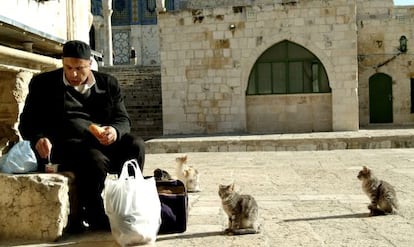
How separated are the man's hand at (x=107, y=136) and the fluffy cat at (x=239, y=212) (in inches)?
40.6

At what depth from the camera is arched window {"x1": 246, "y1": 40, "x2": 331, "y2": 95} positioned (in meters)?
16.5

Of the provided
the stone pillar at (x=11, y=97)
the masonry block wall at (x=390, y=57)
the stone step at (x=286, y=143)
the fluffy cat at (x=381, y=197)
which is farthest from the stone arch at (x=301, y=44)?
the fluffy cat at (x=381, y=197)

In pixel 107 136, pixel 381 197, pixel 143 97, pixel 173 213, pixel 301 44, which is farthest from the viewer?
pixel 143 97

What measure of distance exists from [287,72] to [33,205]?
13.5 m

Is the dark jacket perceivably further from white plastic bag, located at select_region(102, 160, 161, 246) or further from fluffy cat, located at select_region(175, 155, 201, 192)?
fluffy cat, located at select_region(175, 155, 201, 192)

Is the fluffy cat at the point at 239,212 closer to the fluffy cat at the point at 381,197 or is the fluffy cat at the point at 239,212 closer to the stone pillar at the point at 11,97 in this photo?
the fluffy cat at the point at 381,197

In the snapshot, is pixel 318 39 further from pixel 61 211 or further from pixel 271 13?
pixel 61 211

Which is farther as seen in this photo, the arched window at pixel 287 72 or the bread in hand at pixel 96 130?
the arched window at pixel 287 72

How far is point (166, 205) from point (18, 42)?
4754mm

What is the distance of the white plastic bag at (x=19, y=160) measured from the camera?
165 inches

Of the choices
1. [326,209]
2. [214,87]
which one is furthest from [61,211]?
[214,87]

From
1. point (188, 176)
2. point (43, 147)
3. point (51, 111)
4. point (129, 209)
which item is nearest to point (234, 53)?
point (188, 176)

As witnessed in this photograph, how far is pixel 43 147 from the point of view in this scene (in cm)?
418

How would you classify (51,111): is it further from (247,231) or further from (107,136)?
(247,231)
